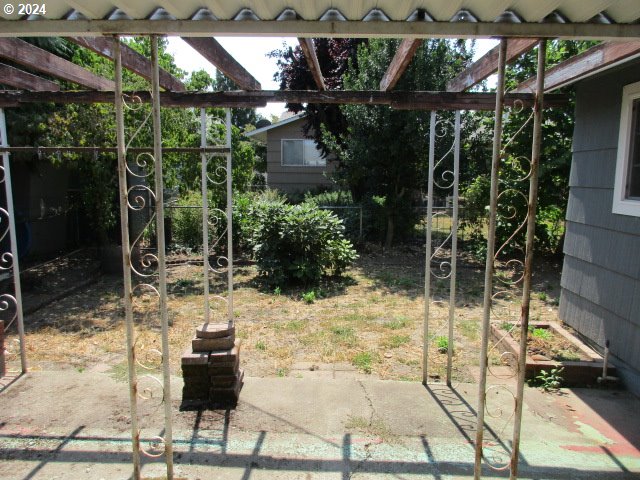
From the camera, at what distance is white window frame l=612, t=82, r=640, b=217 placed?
4398 millimetres

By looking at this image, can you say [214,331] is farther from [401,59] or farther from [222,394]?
[401,59]

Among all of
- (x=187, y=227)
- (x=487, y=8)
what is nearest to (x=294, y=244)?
(x=187, y=227)

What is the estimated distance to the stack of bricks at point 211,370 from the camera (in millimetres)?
3846

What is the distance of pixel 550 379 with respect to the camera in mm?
4375

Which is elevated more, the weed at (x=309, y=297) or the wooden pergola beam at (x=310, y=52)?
the wooden pergola beam at (x=310, y=52)

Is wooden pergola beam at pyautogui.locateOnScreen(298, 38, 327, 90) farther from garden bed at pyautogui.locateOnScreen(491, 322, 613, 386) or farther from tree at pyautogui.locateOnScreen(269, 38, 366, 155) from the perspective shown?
tree at pyautogui.locateOnScreen(269, 38, 366, 155)

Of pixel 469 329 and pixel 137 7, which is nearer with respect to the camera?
pixel 137 7

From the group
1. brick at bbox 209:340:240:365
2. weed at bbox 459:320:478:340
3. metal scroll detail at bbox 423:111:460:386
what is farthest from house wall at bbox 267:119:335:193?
brick at bbox 209:340:240:365

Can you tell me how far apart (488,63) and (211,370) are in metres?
3.19

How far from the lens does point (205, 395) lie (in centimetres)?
394

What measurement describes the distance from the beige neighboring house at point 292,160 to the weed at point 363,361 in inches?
493

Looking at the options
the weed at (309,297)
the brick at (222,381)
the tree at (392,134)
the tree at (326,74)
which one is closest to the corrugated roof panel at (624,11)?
the brick at (222,381)

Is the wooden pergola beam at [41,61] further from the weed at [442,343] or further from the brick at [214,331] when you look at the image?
the weed at [442,343]

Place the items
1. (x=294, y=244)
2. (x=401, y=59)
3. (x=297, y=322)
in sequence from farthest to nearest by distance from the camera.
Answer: (x=294, y=244), (x=297, y=322), (x=401, y=59)
